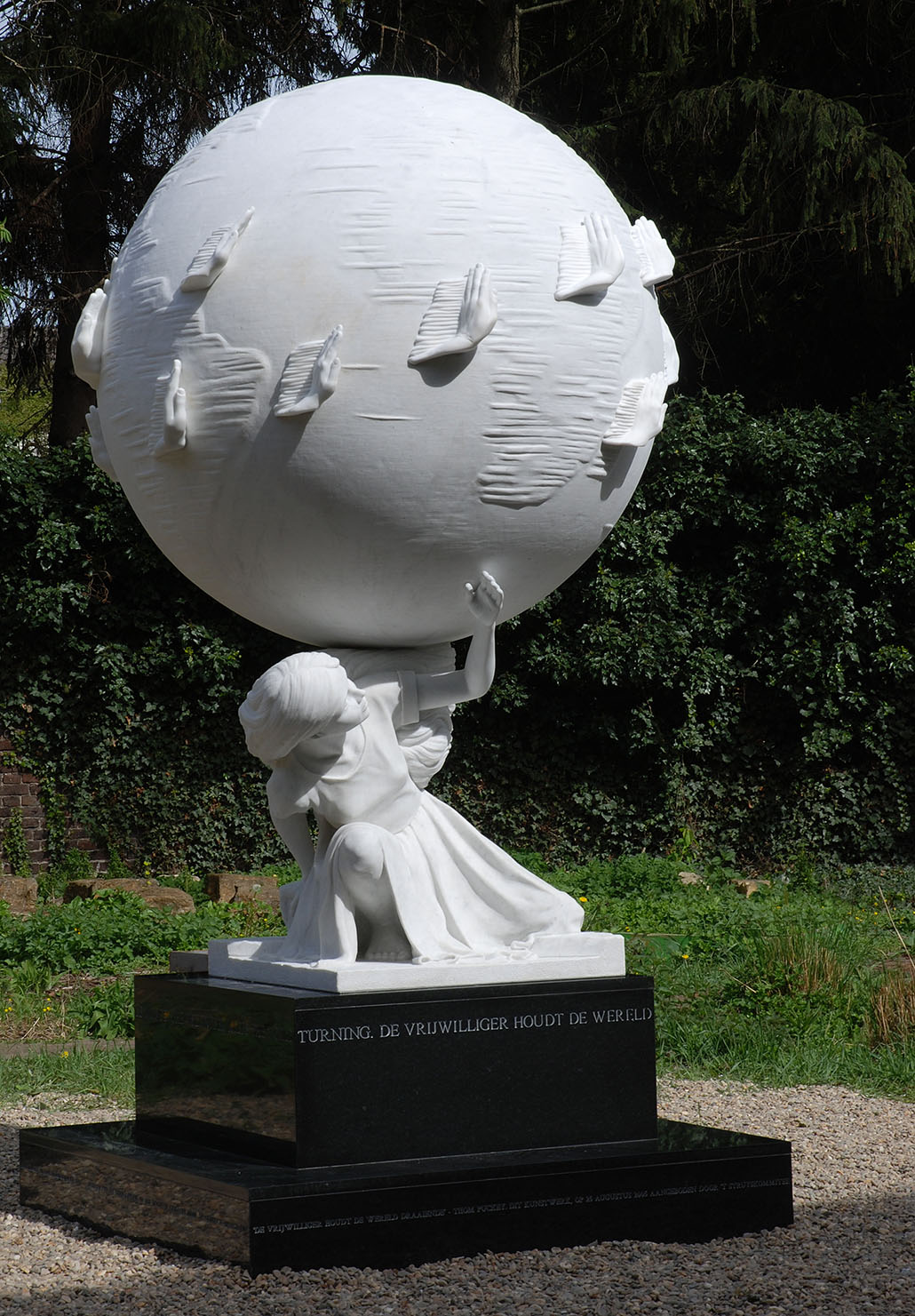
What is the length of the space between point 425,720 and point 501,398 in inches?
40.9

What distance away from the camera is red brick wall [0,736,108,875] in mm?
10758

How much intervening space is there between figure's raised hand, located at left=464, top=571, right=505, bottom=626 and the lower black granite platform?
1.47 m

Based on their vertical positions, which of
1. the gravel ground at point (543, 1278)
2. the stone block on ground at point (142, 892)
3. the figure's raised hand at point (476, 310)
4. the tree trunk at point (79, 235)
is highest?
the tree trunk at point (79, 235)

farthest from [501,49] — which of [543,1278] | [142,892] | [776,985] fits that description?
[543,1278]

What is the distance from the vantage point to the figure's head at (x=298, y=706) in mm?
3811

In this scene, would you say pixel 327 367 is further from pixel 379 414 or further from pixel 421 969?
pixel 421 969

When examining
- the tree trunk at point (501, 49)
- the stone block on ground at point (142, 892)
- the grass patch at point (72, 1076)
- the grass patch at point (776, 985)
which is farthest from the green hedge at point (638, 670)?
the grass patch at point (72, 1076)

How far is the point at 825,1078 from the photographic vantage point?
581 centimetres

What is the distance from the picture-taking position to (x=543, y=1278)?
339 centimetres

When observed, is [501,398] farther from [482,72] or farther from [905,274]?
[905,274]

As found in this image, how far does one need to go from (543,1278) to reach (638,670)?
7.87m

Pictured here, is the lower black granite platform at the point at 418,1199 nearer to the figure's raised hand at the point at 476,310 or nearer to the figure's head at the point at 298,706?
the figure's head at the point at 298,706

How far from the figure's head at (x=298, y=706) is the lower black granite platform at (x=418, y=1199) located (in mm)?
1117

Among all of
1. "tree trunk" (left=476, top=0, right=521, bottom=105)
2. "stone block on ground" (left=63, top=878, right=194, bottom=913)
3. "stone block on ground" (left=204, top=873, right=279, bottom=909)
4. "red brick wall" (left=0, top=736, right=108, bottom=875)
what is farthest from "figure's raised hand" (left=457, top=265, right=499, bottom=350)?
"tree trunk" (left=476, top=0, right=521, bottom=105)
